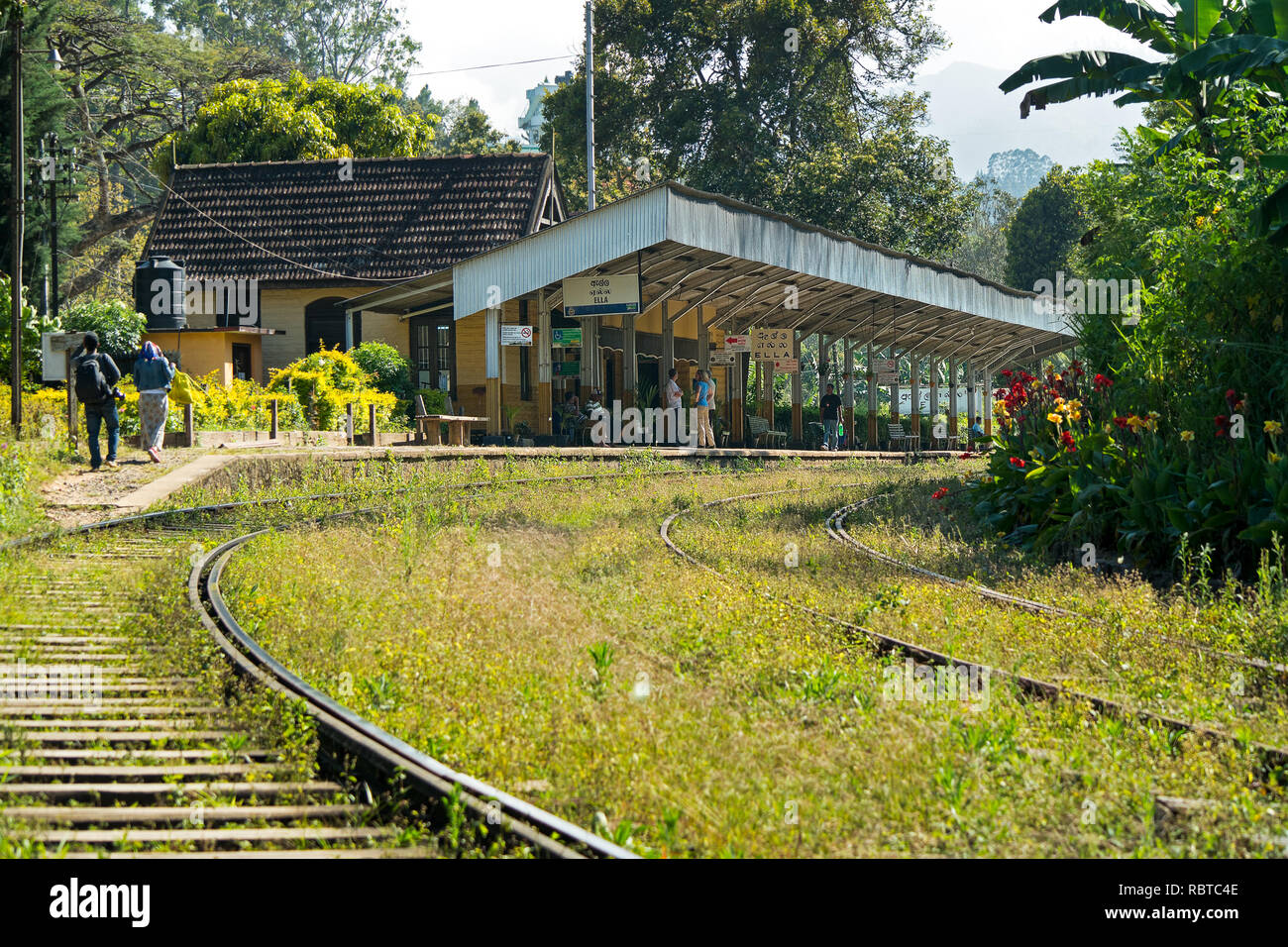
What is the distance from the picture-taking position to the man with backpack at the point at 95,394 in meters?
17.1

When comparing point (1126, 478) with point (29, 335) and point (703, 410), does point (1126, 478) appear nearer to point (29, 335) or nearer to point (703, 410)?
point (703, 410)

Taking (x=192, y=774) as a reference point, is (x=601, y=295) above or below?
above

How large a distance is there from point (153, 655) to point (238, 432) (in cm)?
1555

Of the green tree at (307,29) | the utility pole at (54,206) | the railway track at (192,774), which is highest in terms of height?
the green tree at (307,29)

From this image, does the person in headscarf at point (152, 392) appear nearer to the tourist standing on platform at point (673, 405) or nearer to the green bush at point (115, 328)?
the green bush at point (115, 328)

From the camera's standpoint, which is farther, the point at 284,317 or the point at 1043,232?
the point at 1043,232

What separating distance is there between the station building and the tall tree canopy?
9270mm

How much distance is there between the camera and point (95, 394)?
1727 centimetres

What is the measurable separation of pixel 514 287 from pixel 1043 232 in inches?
2009

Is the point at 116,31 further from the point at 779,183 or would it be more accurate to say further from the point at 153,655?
the point at 153,655

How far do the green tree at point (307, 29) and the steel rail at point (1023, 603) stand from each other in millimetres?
76604

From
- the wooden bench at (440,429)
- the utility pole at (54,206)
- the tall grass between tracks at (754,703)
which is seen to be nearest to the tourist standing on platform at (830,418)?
the wooden bench at (440,429)

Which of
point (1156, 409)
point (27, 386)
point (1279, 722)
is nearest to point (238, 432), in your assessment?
point (27, 386)

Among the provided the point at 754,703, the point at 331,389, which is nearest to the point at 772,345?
the point at 331,389
